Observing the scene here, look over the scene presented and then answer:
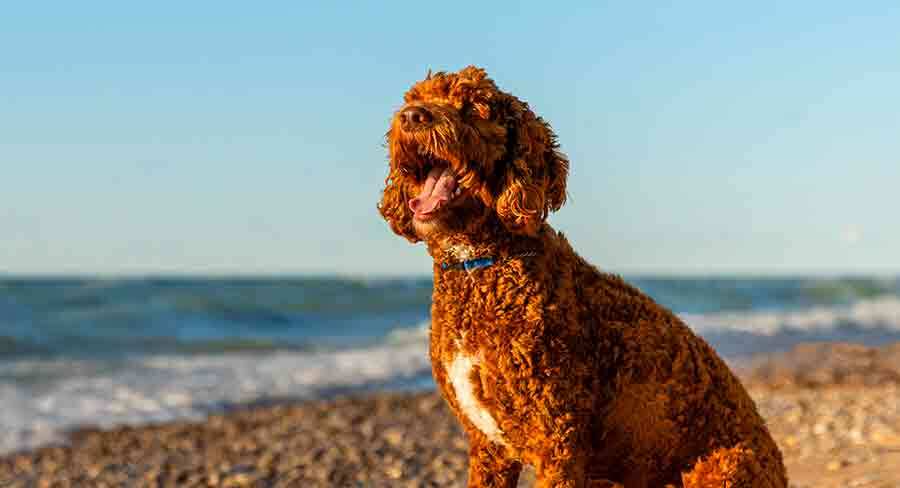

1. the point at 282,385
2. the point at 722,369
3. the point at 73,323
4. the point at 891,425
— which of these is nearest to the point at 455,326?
the point at 722,369

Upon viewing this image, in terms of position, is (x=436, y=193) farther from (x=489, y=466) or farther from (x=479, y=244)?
(x=489, y=466)

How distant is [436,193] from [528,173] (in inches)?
12.1

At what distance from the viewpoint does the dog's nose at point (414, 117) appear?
2.96 meters

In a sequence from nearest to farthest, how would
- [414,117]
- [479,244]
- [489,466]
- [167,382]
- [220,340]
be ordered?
[414,117], [479,244], [489,466], [167,382], [220,340]

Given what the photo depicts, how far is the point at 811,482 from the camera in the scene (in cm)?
Result: 595

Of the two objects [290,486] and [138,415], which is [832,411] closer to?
[290,486]

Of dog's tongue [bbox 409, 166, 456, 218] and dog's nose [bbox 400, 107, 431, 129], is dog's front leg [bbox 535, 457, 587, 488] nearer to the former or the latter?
dog's tongue [bbox 409, 166, 456, 218]

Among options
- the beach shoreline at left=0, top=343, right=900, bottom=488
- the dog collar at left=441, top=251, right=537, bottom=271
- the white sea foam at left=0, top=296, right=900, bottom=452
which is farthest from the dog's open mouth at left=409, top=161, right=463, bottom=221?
the white sea foam at left=0, top=296, right=900, bottom=452

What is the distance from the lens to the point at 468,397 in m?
3.30

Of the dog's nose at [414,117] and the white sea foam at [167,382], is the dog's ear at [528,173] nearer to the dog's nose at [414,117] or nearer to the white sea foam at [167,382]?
the dog's nose at [414,117]

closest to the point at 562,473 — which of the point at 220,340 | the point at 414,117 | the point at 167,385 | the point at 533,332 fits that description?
the point at 533,332

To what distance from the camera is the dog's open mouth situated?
306 centimetres

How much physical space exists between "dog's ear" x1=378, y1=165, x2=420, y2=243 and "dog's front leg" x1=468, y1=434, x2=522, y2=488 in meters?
0.82

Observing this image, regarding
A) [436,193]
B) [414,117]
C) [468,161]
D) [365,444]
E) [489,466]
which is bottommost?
[365,444]
